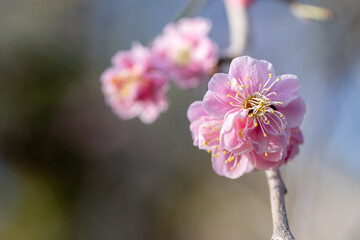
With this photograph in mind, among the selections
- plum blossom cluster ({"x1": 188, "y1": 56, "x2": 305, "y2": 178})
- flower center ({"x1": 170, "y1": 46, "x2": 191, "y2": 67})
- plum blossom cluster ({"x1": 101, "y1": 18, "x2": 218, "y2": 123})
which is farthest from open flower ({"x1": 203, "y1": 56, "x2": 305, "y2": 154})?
flower center ({"x1": 170, "y1": 46, "x2": 191, "y2": 67})

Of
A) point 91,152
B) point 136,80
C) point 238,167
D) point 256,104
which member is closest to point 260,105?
point 256,104

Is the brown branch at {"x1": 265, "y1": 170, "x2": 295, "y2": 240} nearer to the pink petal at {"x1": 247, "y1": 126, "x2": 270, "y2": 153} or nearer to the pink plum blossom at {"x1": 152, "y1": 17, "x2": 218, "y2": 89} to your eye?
the pink petal at {"x1": 247, "y1": 126, "x2": 270, "y2": 153}

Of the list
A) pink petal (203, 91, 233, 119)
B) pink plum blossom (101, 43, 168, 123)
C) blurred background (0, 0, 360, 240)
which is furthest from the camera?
blurred background (0, 0, 360, 240)

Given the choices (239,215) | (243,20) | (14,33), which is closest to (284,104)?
(243,20)

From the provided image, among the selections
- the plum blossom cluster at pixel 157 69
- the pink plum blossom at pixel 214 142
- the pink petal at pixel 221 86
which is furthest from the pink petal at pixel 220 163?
the plum blossom cluster at pixel 157 69

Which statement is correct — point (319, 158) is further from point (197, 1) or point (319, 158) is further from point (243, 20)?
point (197, 1)

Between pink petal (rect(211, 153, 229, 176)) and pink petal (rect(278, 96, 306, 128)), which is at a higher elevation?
pink petal (rect(278, 96, 306, 128))
